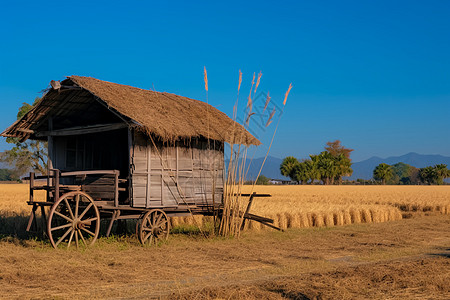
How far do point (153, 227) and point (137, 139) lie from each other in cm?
231

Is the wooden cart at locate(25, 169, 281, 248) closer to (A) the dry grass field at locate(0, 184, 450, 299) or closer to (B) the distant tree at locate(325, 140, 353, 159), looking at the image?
(A) the dry grass field at locate(0, 184, 450, 299)

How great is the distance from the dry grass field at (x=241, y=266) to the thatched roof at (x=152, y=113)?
297 cm

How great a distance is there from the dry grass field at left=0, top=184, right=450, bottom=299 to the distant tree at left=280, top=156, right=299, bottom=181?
66947 millimetres

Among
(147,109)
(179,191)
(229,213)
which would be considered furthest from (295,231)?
(147,109)

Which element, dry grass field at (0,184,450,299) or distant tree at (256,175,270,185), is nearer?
dry grass field at (0,184,450,299)

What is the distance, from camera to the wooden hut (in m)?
11.7

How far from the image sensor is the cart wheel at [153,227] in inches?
455

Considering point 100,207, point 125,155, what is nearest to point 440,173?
point 125,155

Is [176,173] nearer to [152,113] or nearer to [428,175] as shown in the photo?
[152,113]

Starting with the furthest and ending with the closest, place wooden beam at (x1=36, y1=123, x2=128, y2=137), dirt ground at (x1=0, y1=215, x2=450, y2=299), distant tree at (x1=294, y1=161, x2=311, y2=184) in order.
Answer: distant tree at (x1=294, y1=161, x2=311, y2=184)
wooden beam at (x1=36, y1=123, x2=128, y2=137)
dirt ground at (x1=0, y1=215, x2=450, y2=299)

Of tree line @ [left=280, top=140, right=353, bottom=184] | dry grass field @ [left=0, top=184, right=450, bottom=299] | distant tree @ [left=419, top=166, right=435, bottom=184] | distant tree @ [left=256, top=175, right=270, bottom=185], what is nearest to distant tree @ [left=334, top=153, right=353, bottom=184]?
tree line @ [left=280, top=140, right=353, bottom=184]

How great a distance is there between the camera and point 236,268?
883 centimetres

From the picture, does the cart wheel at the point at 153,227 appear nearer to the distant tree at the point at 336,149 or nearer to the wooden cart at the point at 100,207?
the wooden cart at the point at 100,207

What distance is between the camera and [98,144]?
14.8 meters
